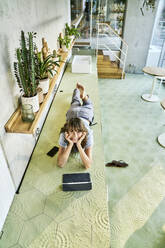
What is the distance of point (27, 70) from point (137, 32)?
195 inches

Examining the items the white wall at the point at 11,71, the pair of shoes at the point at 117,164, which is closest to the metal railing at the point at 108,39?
the pair of shoes at the point at 117,164

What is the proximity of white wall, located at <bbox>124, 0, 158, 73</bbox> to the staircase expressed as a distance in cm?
55

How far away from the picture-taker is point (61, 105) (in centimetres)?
256

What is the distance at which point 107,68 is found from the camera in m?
5.27

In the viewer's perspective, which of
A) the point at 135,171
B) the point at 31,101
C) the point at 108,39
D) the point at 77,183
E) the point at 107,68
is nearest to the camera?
the point at 31,101

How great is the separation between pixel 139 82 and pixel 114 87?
90 centimetres

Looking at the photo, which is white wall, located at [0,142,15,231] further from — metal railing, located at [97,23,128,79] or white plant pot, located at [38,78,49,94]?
metal railing, located at [97,23,128,79]

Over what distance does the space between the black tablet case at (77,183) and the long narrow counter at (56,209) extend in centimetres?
4

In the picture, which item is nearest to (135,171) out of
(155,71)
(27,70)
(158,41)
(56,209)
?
(56,209)

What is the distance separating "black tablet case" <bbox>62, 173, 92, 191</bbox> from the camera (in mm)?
1388

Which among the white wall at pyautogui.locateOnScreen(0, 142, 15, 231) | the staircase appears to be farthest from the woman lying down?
the staircase

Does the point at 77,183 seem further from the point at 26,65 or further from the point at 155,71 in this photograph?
the point at 155,71

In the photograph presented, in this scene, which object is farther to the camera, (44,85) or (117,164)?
(117,164)

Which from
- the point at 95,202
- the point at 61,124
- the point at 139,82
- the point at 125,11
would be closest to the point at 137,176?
the point at 95,202
